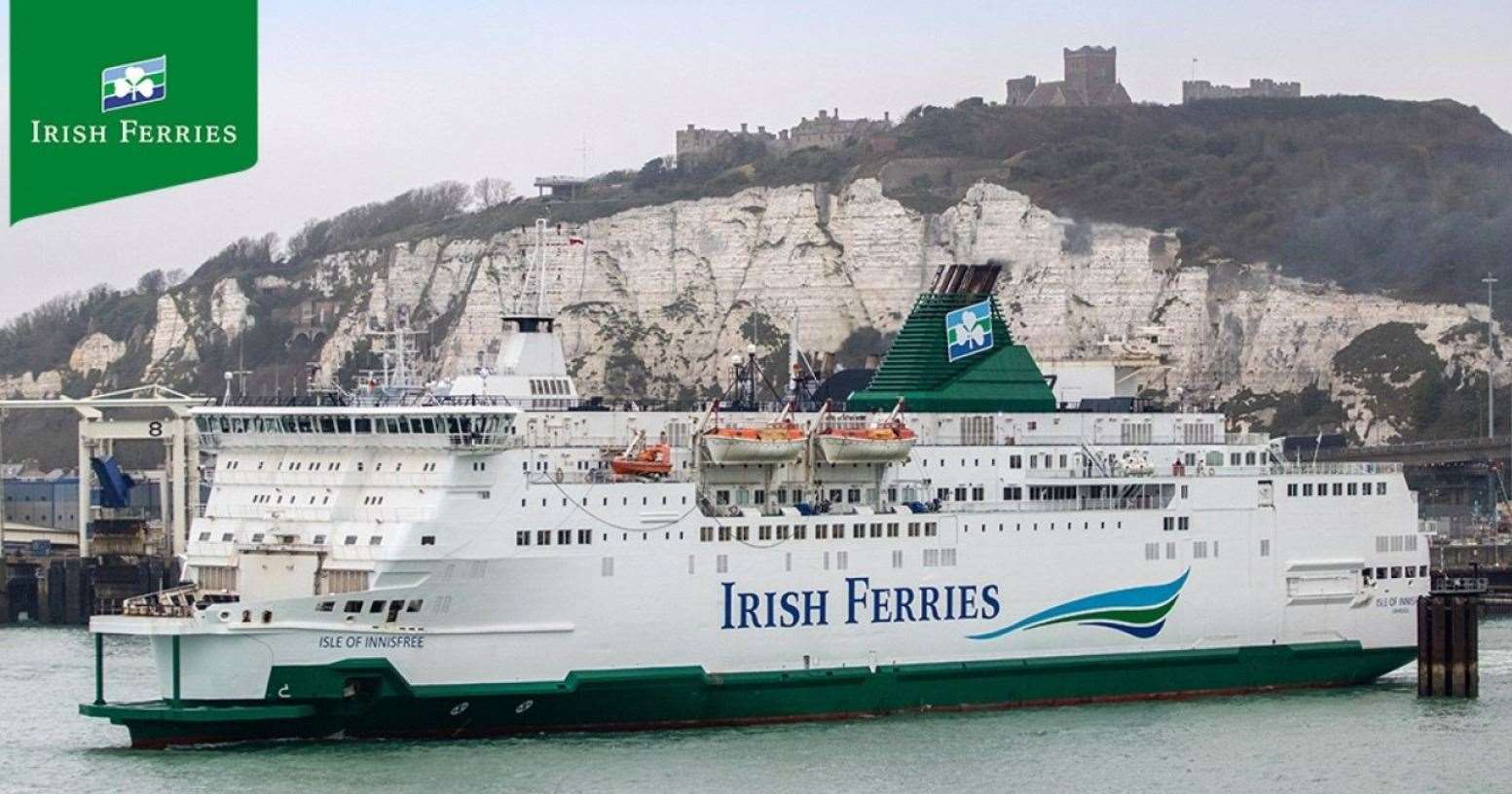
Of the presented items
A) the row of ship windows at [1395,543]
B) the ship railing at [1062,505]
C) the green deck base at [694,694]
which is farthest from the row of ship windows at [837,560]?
the row of ship windows at [1395,543]

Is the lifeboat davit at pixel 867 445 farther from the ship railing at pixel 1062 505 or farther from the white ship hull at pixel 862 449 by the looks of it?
the ship railing at pixel 1062 505

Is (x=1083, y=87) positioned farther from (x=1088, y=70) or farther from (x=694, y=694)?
(x=694, y=694)

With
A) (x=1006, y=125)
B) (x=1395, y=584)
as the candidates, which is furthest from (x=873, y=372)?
(x=1006, y=125)

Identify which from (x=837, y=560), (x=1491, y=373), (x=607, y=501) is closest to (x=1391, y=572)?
(x=837, y=560)

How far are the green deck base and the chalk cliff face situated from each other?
113ft

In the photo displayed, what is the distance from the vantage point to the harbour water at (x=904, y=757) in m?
33.0

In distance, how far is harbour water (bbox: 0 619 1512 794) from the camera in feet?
108

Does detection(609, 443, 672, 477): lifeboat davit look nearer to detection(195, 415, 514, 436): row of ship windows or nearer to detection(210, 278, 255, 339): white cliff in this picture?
detection(195, 415, 514, 436): row of ship windows

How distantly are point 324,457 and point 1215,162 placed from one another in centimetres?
5514

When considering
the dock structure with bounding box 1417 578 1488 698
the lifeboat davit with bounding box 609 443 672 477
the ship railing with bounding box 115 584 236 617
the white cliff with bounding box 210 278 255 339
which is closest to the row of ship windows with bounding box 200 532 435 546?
the ship railing with bounding box 115 584 236 617

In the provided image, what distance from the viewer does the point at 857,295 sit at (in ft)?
278

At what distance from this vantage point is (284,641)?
34219 millimetres

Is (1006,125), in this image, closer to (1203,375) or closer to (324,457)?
(1203,375)

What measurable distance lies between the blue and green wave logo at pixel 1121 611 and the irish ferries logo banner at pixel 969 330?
4273 mm
